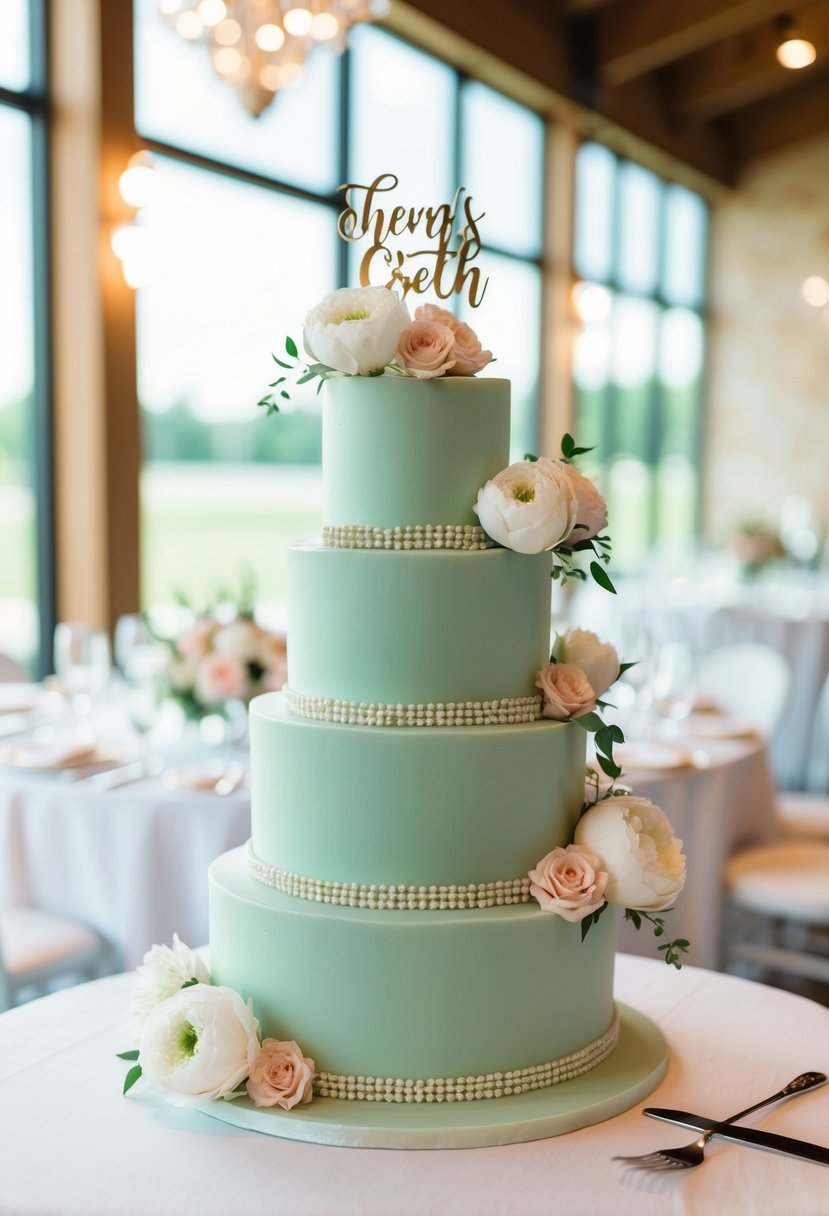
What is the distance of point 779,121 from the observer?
11.9m

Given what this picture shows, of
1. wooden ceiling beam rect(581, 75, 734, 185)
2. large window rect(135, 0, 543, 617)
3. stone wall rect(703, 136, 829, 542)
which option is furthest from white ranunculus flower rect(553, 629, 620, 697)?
stone wall rect(703, 136, 829, 542)

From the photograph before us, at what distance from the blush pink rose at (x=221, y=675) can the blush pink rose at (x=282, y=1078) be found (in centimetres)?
178

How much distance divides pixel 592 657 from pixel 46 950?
1725mm

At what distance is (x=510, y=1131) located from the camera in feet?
4.57

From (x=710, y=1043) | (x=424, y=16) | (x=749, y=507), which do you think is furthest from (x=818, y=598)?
(x=710, y=1043)

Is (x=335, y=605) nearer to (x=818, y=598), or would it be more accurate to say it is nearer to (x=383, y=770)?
(x=383, y=770)

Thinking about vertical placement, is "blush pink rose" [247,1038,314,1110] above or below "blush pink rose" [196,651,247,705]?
below

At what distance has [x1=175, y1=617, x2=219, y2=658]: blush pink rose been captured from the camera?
3.23 metres

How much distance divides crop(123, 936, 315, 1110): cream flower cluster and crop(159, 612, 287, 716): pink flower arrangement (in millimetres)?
1737

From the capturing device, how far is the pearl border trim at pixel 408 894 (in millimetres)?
1497

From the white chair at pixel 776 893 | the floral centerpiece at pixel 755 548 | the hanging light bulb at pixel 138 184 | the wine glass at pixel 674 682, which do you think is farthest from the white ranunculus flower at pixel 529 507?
the floral centerpiece at pixel 755 548

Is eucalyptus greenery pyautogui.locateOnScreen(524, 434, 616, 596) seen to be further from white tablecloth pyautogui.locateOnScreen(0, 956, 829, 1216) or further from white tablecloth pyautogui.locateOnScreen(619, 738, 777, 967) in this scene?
white tablecloth pyautogui.locateOnScreen(619, 738, 777, 967)

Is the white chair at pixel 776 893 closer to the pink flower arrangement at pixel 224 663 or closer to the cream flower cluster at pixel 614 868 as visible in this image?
the pink flower arrangement at pixel 224 663

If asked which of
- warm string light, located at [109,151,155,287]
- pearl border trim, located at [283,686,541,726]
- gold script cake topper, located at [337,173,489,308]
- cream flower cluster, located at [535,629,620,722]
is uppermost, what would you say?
warm string light, located at [109,151,155,287]
